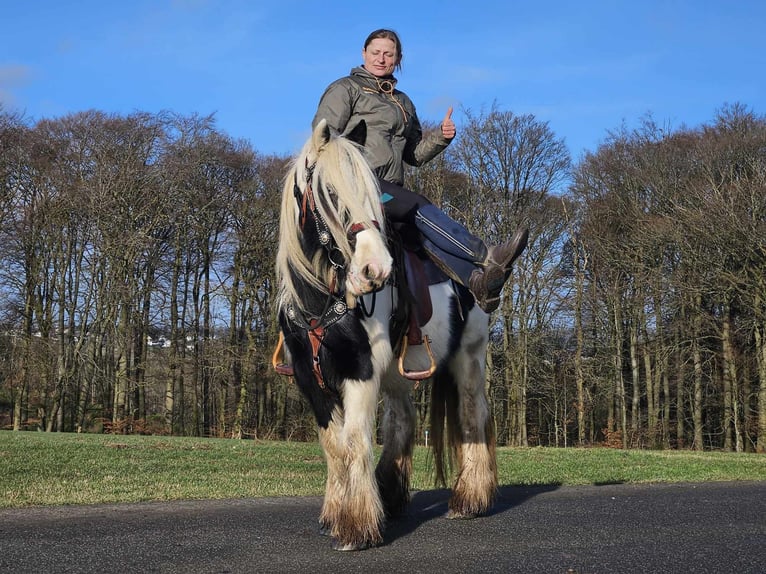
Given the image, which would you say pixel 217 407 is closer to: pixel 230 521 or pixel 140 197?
pixel 140 197

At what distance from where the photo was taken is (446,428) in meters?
6.90

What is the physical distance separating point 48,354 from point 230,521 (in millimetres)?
31100

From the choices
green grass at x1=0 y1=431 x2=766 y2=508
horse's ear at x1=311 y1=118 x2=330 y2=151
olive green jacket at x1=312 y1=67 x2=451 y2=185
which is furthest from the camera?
green grass at x1=0 y1=431 x2=766 y2=508

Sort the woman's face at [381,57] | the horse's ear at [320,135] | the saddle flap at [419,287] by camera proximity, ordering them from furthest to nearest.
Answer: the woman's face at [381,57] → the saddle flap at [419,287] → the horse's ear at [320,135]

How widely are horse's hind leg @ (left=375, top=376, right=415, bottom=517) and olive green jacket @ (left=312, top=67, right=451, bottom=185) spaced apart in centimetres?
175

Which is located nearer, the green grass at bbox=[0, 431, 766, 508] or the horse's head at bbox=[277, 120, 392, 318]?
the horse's head at bbox=[277, 120, 392, 318]

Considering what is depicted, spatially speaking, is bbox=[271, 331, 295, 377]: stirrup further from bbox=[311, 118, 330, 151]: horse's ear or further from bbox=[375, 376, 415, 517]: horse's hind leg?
bbox=[311, 118, 330, 151]: horse's ear

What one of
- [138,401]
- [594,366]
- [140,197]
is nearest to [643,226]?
[594,366]

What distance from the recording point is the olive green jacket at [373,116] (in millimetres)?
6152

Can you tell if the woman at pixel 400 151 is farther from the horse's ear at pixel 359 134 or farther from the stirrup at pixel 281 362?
the stirrup at pixel 281 362

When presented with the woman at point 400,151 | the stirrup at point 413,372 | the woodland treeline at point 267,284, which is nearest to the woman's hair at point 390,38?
the woman at point 400,151

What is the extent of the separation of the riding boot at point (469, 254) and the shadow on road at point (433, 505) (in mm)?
1711

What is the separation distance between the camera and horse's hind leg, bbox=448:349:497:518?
21.0 feet

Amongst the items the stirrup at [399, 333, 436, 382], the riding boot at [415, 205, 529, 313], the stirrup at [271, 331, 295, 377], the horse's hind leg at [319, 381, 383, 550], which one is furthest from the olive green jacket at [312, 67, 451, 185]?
the horse's hind leg at [319, 381, 383, 550]
